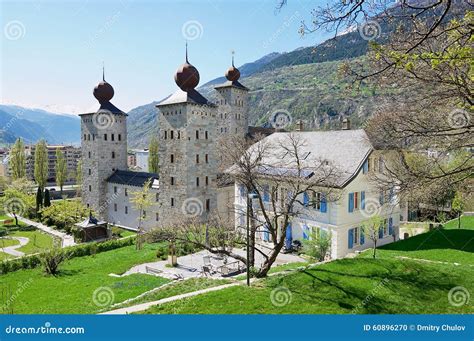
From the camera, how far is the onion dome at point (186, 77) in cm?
3628

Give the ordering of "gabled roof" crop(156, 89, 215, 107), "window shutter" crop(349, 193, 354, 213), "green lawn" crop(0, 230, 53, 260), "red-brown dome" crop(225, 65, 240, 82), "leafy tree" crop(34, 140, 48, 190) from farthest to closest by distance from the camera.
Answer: "red-brown dome" crop(225, 65, 240, 82) → "leafy tree" crop(34, 140, 48, 190) → "gabled roof" crop(156, 89, 215, 107) → "green lawn" crop(0, 230, 53, 260) → "window shutter" crop(349, 193, 354, 213)

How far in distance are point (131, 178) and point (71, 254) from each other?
1754 centimetres

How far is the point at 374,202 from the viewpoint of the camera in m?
25.3

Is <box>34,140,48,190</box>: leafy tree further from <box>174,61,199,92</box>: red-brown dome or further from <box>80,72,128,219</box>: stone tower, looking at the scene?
<box>174,61,199,92</box>: red-brown dome

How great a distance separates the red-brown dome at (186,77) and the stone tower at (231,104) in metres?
25.7

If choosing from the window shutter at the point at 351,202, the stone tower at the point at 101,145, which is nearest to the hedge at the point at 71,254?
the stone tower at the point at 101,145

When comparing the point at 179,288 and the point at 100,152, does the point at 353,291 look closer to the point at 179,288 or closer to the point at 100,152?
the point at 179,288

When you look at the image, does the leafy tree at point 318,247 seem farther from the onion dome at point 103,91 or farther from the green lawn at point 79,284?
the onion dome at point 103,91

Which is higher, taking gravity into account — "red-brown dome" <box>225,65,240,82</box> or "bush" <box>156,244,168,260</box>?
"red-brown dome" <box>225,65,240,82</box>

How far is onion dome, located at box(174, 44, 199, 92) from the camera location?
119ft

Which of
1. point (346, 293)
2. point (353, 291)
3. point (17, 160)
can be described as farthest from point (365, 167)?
point (17, 160)

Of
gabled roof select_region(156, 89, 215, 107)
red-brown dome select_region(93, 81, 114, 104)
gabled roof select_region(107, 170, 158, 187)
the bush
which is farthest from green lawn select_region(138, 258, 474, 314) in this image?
red-brown dome select_region(93, 81, 114, 104)

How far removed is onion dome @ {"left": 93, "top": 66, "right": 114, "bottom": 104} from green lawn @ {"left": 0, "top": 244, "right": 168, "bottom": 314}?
23997 millimetres

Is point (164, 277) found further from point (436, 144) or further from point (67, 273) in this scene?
point (436, 144)
